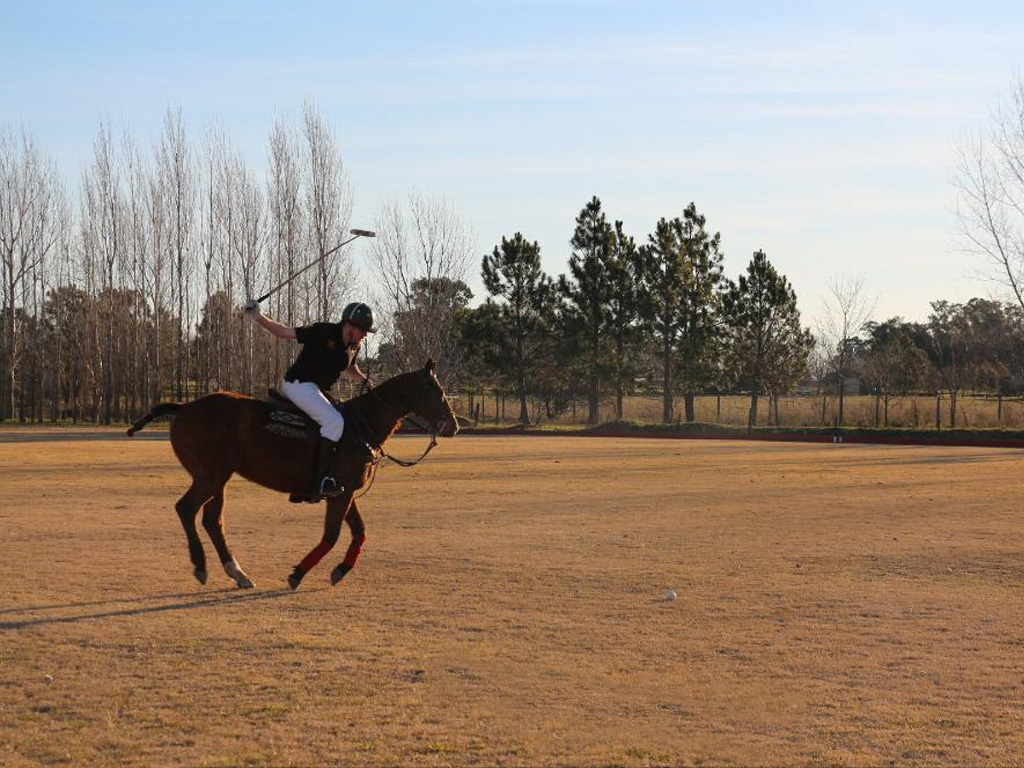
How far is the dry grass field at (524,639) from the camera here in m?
6.96

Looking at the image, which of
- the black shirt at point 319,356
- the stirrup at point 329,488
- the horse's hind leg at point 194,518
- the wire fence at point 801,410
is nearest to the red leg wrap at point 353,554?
the stirrup at point 329,488

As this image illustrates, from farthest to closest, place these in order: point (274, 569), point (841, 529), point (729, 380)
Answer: point (729, 380), point (841, 529), point (274, 569)

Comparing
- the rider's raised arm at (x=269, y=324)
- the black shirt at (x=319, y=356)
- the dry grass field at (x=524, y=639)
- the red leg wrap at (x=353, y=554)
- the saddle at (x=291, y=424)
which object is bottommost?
the dry grass field at (x=524, y=639)

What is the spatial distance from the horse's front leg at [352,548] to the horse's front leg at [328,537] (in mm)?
236

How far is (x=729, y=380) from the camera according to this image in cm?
6303

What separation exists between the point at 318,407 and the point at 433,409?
3.72 ft

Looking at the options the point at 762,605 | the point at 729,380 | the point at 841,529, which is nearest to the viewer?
the point at 762,605

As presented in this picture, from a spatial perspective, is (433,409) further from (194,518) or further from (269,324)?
(194,518)

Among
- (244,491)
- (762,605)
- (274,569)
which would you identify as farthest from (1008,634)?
(244,491)

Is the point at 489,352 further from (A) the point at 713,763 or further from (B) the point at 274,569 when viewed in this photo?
(A) the point at 713,763

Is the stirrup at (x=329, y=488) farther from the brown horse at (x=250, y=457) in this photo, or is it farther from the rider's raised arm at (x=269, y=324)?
the rider's raised arm at (x=269, y=324)

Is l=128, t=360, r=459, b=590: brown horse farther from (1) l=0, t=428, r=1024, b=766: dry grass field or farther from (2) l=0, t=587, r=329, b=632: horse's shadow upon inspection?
(1) l=0, t=428, r=1024, b=766: dry grass field

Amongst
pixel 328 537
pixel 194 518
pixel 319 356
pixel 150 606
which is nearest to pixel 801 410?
pixel 319 356

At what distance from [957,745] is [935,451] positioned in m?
35.5
